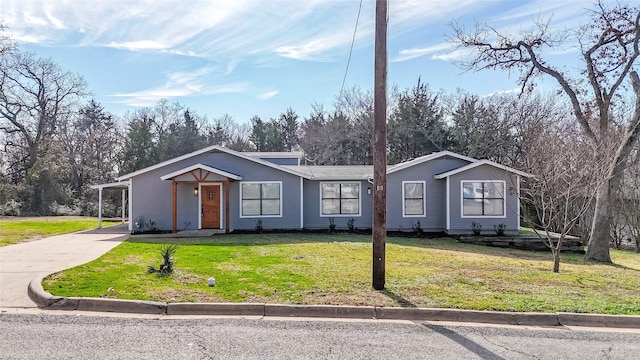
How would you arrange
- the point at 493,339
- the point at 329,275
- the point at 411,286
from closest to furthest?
the point at 493,339 → the point at 411,286 → the point at 329,275

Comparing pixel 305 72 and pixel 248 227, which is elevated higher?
pixel 305 72

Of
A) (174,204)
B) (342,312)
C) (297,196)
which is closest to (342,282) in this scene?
(342,312)

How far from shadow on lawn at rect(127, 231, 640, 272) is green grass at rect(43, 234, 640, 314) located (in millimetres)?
2378

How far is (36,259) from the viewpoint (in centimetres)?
926

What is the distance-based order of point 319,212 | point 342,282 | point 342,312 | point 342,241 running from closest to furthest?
point 342,312, point 342,282, point 342,241, point 319,212

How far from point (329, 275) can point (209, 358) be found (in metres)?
3.85

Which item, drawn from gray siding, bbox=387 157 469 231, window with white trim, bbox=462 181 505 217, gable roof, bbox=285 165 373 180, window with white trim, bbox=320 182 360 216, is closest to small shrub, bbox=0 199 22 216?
gable roof, bbox=285 165 373 180

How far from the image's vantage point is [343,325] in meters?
5.01

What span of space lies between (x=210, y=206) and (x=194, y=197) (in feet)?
2.49

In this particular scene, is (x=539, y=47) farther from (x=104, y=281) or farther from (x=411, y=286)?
(x=104, y=281)

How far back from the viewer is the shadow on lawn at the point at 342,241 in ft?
42.5

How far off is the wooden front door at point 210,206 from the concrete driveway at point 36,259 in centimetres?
361

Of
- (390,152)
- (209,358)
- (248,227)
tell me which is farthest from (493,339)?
(390,152)

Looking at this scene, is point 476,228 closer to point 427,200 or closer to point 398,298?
point 427,200
